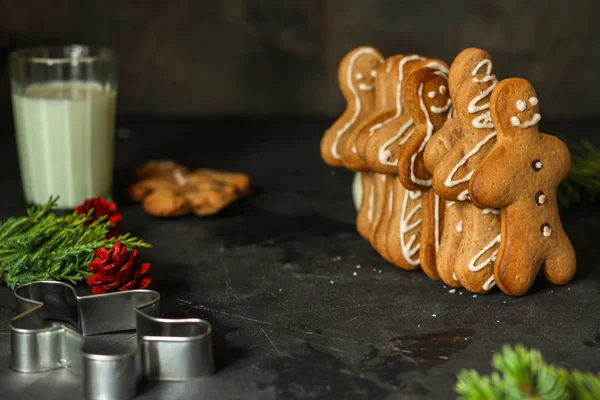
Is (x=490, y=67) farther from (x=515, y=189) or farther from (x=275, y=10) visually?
(x=275, y=10)

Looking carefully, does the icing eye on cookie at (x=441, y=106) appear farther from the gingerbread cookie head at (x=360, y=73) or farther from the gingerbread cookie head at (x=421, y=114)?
the gingerbread cookie head at (x=360, y=73)

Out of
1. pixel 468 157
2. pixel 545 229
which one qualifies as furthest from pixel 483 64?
pixel 545 229

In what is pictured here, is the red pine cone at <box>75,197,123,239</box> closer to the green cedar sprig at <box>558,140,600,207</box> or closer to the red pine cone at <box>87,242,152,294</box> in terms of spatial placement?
the red pine cone at <box>87,242,152,294</box>

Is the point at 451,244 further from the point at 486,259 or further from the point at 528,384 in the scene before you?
the point at 528,384

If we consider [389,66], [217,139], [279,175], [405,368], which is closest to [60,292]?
[405,368]

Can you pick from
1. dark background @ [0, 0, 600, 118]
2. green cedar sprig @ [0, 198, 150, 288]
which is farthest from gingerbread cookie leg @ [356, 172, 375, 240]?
dark background @ [0, 0, 600, 118]

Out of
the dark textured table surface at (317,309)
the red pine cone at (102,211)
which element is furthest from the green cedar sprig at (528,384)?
the red pine cone at (102,211)
